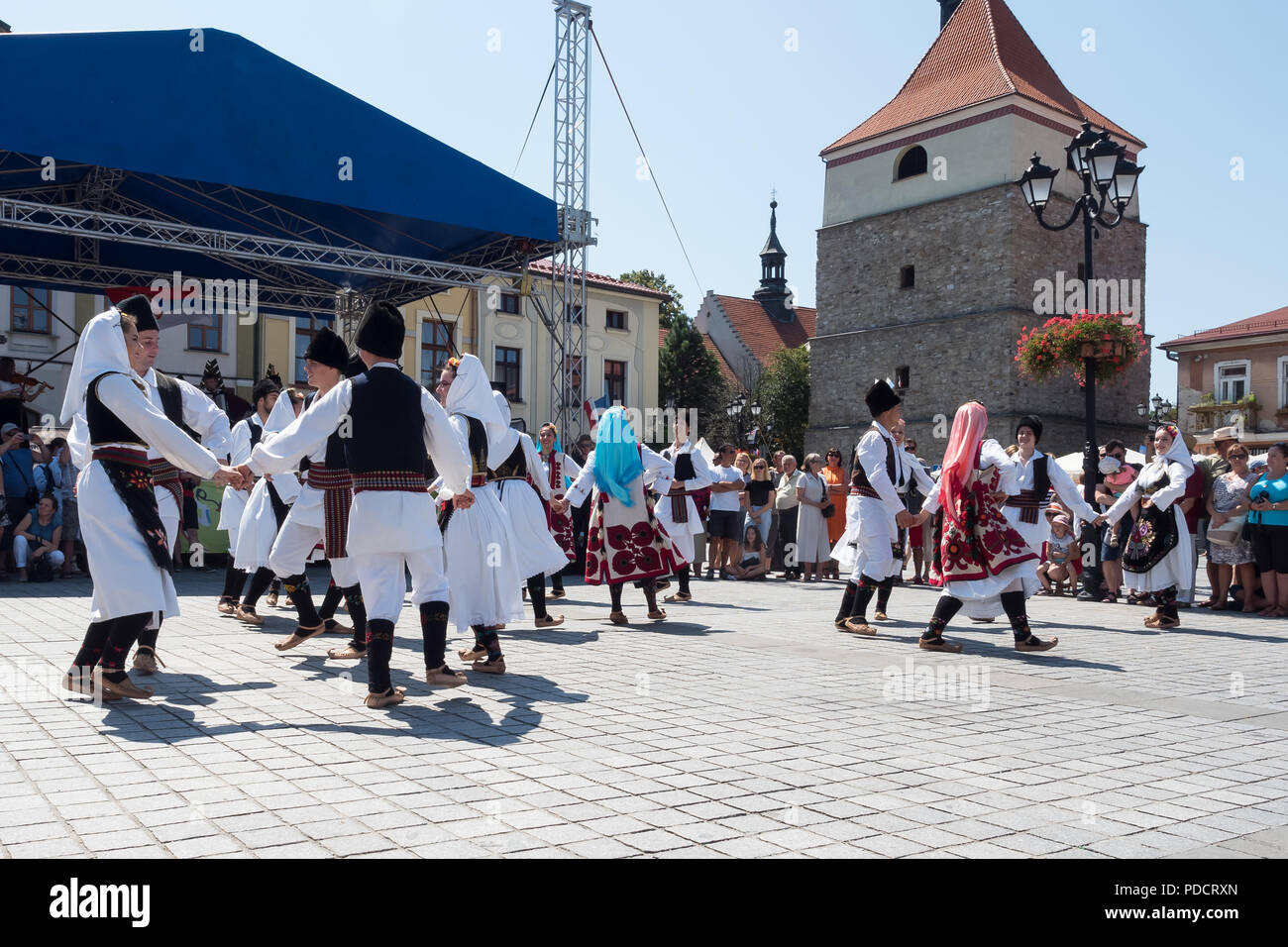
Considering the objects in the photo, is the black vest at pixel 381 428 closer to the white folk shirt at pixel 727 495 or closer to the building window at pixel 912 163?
the white folk shirt at pixel 727 495

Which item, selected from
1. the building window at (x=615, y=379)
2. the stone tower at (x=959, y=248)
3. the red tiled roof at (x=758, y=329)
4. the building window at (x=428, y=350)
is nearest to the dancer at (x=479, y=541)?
the building window at (x=428, y=350)

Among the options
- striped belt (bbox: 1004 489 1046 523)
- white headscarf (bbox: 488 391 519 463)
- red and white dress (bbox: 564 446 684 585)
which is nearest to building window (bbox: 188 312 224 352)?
red and white dress (bbox: 564 446 684 585)

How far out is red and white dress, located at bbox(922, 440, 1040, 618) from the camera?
8289 millimetres

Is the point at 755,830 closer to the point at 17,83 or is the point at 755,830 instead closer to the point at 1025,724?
the point at 1025,724

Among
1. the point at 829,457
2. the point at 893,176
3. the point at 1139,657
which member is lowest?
the point at 1139,657

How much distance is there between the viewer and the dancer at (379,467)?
5.66 m

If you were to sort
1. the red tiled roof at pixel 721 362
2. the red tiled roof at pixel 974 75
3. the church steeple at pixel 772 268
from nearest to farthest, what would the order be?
the red tiled roof at pixel 974 75, the red tiled roof at pixel 721 362, the church steeple at pixel 772 268

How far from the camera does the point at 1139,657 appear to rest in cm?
838

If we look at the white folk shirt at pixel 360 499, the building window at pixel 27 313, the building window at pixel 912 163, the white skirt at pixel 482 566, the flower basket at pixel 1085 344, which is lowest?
the white skirt at pixel 482 566

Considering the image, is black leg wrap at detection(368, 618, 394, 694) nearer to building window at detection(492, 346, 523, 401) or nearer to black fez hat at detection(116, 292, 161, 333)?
black fez hat at detection(116, 292, 161, 333)

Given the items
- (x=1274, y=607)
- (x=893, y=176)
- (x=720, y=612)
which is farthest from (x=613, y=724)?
(x=893, y=176)

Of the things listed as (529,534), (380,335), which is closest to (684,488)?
(529,534)

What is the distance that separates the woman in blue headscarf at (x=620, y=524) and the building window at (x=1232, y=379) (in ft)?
149

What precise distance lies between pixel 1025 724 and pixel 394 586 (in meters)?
3.39
